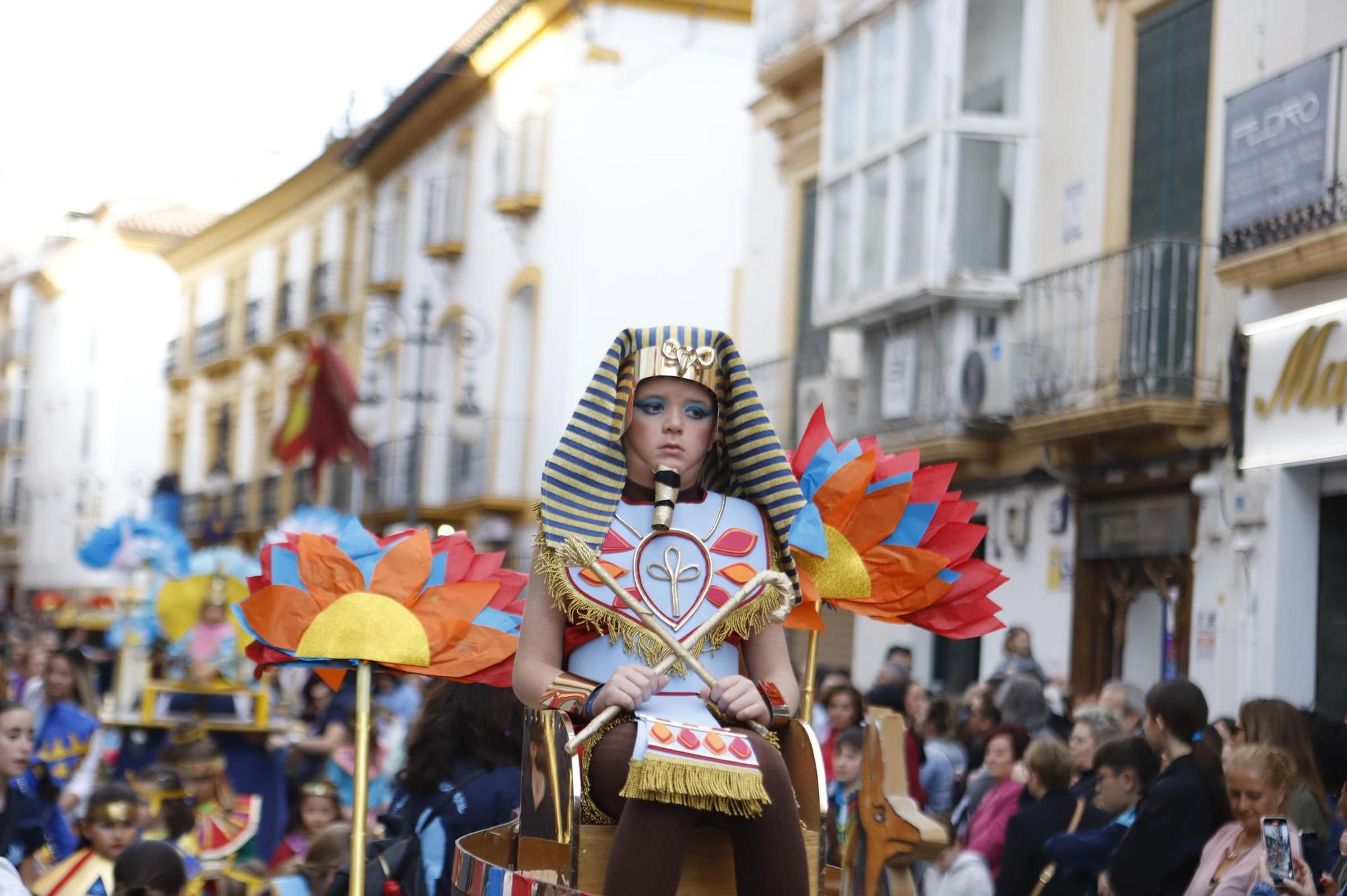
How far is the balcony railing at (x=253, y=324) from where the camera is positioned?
3806 centimetres

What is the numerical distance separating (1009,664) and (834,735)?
3.13 meters

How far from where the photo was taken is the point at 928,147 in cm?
1546

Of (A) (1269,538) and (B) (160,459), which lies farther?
(B) (160,459)

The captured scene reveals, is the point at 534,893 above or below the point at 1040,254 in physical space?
below

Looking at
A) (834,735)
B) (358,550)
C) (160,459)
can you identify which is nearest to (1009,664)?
(834,735)

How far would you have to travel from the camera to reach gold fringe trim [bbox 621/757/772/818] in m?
3.69

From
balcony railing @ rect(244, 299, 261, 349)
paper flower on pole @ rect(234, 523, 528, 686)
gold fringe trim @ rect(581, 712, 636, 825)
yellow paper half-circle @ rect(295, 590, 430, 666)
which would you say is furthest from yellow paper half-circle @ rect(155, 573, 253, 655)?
balcony railing @ rect(244, 299, 261, 349)

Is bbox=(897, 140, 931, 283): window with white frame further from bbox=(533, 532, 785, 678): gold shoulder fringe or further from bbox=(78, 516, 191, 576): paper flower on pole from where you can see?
bbox=(533, 532, 785, 678): gold shoulder fringe

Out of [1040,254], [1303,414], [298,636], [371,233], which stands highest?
[371,233]

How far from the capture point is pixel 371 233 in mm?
32375

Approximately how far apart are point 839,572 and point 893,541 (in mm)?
263

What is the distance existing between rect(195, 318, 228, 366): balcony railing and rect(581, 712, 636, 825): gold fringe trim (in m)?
37.8

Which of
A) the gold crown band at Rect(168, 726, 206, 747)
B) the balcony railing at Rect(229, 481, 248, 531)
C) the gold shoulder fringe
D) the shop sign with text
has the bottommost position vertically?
the gold crown band at Rect(168, 726, 206, 747)

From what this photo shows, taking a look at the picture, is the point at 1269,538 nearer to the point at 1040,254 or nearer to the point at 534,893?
the point at 1040,254
